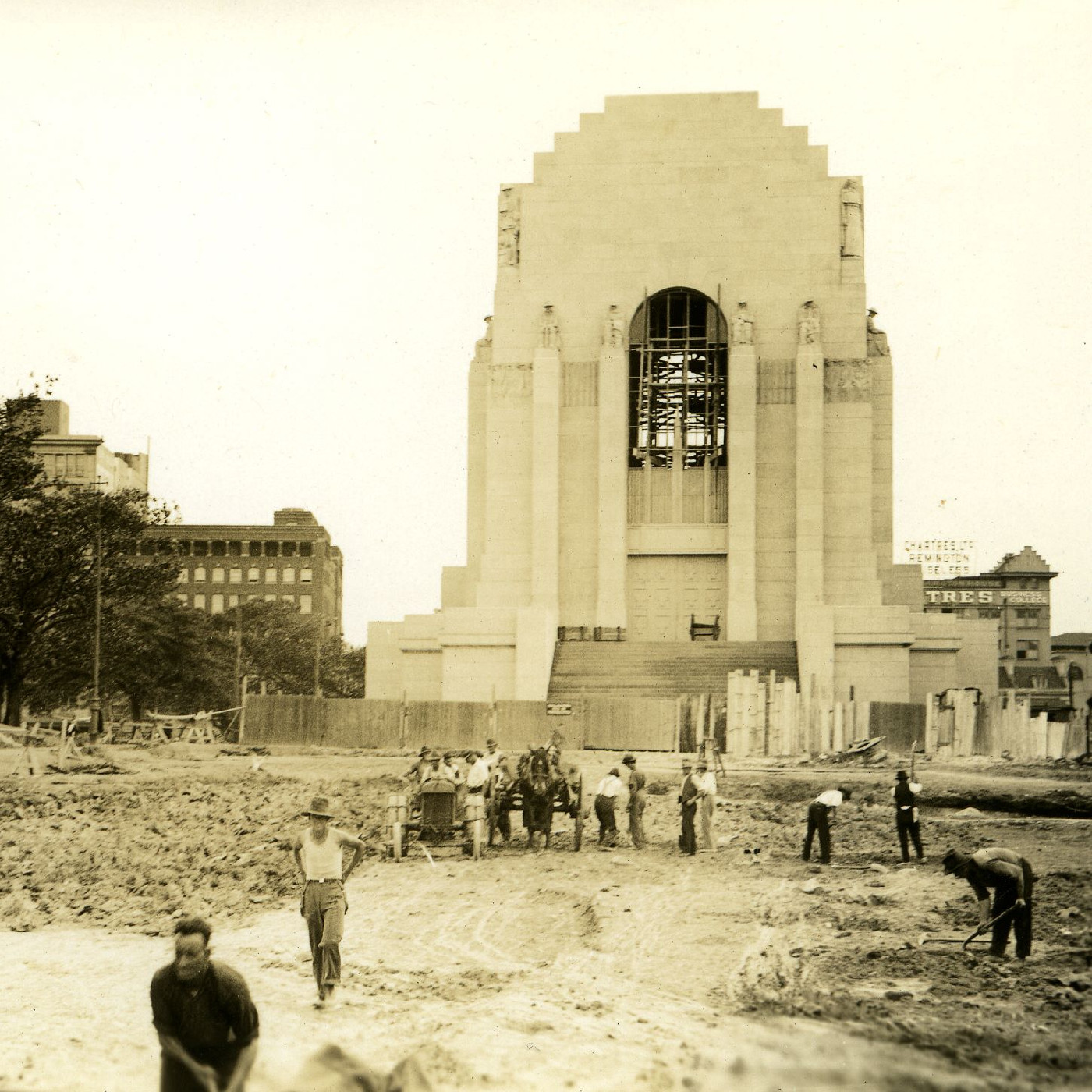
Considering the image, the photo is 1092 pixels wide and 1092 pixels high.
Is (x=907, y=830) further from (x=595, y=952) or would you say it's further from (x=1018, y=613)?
(x=1018, y=613)

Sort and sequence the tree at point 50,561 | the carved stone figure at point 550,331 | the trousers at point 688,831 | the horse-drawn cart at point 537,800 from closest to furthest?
1. the trousers at point 688,831
2. the horse-drawn cart at point 537,800
3. the tree at point 50,561
4. the carved stone figure at point 550,331

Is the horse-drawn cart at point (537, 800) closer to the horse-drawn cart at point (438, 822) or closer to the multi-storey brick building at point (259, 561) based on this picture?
the horse-drawn cart at point (438, 822)

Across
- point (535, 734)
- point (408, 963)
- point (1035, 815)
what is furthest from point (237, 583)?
point (408, 963)

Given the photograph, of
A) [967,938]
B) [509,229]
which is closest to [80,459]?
[509,229]

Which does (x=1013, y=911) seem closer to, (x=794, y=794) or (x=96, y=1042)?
(x=96, y=1042)

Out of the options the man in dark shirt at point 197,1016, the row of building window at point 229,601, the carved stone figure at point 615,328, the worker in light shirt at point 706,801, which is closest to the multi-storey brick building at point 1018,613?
the carved stone figure at point 615,328

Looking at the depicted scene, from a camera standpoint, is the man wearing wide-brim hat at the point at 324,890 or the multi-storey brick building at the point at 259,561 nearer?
the man wearing wide-brim hat at the point at 324,890
